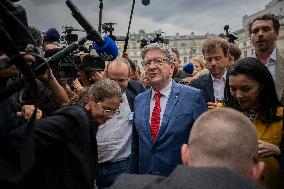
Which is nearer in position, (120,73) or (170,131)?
(170,131)

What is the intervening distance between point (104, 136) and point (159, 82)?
847mm

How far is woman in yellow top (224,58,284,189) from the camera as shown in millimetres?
2641

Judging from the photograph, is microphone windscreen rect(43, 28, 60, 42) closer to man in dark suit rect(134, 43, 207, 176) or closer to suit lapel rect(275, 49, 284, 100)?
man in dark suit rect(134, 43, 207, 176)

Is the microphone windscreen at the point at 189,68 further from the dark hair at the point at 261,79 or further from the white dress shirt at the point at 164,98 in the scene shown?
the dark hair at the point at 261,79

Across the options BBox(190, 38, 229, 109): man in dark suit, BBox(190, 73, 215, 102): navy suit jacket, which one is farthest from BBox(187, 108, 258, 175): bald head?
BBox(190, 38, 229, 109): man in dark suit

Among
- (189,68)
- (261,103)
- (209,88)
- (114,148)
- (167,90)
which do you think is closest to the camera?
(261,103)

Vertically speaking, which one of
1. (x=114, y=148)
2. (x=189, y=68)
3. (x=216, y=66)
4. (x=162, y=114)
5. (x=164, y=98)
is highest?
(x=216, y=66)

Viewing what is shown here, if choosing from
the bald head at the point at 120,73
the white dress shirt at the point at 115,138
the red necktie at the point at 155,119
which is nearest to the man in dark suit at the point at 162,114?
the red necktie at the point at 155,119

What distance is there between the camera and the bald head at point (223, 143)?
140 cm

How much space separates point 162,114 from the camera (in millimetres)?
3641

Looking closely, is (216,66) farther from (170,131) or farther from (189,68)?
(189,68)

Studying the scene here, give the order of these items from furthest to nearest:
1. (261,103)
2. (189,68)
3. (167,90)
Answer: (189,68)
(167,90)
(261,103)

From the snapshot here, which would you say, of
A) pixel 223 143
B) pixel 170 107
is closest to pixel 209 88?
pixel 170 107

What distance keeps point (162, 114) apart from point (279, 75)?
138 cm
